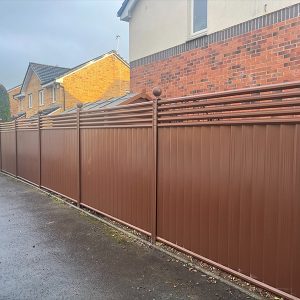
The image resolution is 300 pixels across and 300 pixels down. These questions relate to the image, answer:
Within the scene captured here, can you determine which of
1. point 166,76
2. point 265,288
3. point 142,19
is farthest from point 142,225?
point 142,19

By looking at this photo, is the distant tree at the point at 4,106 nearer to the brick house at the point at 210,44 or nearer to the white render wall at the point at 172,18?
the brick house at the point at 210,44

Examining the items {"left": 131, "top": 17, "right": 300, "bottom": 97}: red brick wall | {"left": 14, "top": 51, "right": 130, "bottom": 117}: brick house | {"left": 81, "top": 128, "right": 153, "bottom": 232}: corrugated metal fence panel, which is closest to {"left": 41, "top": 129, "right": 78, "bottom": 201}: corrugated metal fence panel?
{"left": 81, "top": 128, "right": 153, "bottom": 232}: corrugated metal fence panel

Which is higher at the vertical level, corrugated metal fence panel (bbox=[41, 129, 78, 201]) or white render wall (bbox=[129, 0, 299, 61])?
white render wall (bbox=[129, 0, 299, 61])

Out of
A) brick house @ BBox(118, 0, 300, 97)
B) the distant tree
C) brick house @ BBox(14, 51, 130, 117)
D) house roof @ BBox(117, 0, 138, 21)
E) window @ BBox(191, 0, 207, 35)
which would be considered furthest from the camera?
the distant tree

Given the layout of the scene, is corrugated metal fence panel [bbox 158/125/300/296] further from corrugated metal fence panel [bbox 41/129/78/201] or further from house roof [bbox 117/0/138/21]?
house roof [bbox 117/0/138/21]

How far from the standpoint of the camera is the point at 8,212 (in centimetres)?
730

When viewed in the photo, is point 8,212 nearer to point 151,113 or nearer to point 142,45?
point 151,113

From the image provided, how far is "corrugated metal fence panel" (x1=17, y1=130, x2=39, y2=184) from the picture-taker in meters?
10.3

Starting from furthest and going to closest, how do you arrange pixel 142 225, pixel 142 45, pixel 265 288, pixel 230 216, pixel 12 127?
pixel 12 127
pixel 142 45
pixel 142 225
pixel 230 216
pixel 265 288

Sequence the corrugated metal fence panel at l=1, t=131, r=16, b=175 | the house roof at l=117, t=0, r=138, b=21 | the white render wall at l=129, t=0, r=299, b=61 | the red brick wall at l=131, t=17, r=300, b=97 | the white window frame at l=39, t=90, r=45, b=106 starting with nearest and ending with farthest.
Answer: the red brick wall at l=131, t=17, r=300, b=97 → the white render wall at l=129, t=0, r=299, b=61 → the house roof at l=117, t=0, r=138, b=21 → the corrugated metal fence panel at l=1, t=131, r=16, b=175 → the white window frame at l=39, t=90, r=45, b=106

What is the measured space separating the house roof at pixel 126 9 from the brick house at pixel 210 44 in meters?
0.03

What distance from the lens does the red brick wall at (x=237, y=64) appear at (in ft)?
19.4

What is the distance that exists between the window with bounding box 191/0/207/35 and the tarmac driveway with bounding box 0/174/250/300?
5069 mm

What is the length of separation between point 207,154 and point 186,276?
1.44 m
